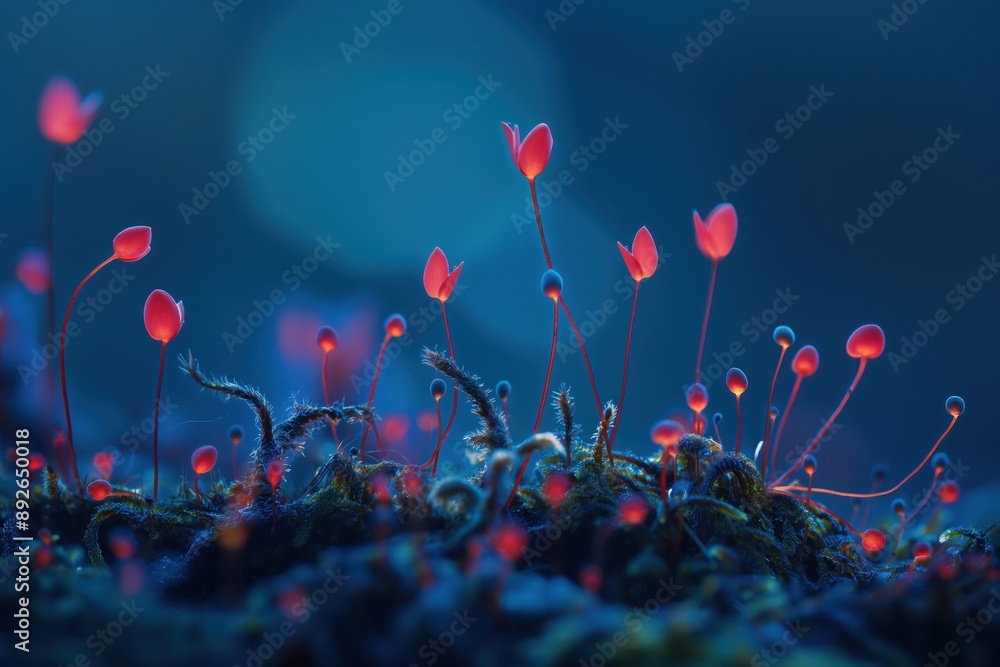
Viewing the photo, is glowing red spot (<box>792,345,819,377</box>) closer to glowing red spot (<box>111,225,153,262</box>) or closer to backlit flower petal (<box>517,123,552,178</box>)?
backlit flower petal (<box>517,123,552,178</box>)

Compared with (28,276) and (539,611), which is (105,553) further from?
(539,611)

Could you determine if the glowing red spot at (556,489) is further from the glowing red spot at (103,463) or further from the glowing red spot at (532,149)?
the glowing red spot at (103,463)

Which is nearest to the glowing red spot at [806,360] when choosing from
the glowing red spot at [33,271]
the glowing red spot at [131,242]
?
the glowing red spot at [131,242]

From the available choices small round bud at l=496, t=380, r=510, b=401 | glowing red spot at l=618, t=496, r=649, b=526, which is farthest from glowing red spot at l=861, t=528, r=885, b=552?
small round bud at l=496, t=380, r=510, b=401

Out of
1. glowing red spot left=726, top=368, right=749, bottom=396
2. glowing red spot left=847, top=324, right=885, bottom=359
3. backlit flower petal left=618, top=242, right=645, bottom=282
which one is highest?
glowing red spot left=847, top=324, right=885, bottom=359

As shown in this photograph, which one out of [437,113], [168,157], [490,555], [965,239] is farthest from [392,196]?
[490,555]
